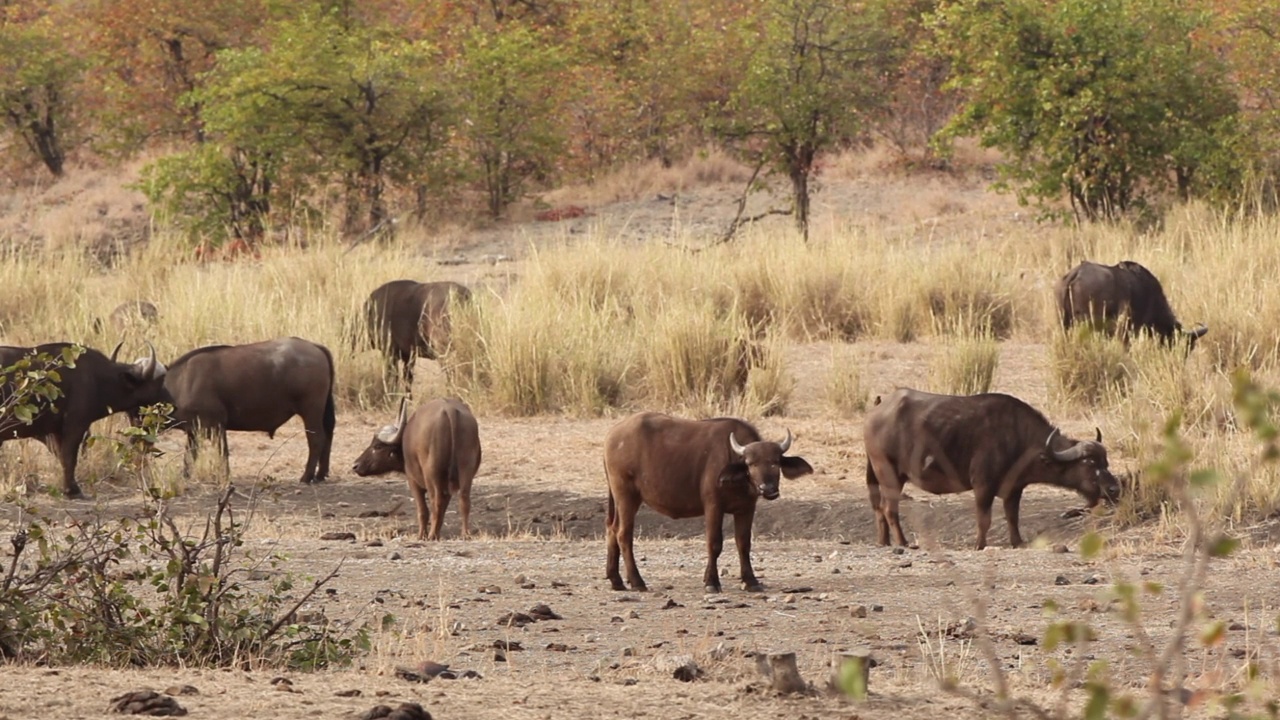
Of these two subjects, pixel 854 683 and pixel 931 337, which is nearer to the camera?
pixel 854 683

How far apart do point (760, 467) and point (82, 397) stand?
5915mm

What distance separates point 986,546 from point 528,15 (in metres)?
28.7

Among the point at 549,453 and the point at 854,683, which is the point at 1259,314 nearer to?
the point at 549,453

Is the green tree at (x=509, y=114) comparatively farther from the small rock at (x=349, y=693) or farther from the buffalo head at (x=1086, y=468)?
the small rock at (x=349, y=693)

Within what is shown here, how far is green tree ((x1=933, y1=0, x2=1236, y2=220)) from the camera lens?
910 inches

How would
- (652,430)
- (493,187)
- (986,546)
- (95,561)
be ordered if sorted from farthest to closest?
(493,187), (986,546), (652,430), (95,561)

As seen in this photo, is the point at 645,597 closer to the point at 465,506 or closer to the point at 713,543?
the point at 713,543

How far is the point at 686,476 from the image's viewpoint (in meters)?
8.24

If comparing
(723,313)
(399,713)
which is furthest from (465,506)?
(723,313)

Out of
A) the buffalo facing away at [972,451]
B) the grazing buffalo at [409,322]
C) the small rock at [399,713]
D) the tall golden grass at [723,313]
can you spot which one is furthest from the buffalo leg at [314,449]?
the small rock at [399,713]

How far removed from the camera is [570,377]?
15.4 metres

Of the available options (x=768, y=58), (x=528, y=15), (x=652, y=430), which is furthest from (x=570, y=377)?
(x=528, y=15)

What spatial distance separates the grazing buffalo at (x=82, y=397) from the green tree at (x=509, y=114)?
16.5 metres

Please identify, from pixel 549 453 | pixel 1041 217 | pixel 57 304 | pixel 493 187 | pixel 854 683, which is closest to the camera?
pixel 854 683
